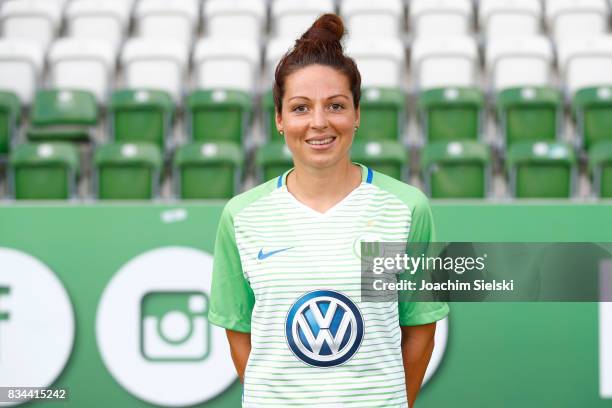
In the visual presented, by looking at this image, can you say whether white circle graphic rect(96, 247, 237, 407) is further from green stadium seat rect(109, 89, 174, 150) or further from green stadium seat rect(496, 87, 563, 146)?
green stadium seat rect(496, 87, 563, 146)

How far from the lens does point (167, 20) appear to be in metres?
7.56

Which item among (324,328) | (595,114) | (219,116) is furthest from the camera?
(219,116)

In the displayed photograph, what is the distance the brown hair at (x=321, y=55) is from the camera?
1.43 metres

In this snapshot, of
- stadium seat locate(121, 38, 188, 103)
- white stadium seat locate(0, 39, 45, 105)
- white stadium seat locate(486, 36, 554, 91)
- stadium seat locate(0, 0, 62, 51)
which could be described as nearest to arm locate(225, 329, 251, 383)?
stadium seat locate(121, 38, 188, 103)

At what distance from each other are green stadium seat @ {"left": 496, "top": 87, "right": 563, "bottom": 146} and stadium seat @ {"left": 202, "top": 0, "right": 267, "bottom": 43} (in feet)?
8.12

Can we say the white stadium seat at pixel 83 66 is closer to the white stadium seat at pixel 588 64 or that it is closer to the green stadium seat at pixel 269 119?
the green stadium seat at pixel 269 119

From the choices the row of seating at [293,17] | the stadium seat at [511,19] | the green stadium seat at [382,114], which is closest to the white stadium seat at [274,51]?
the row of seating at [293,17]

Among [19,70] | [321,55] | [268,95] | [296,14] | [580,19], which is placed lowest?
[321,55]

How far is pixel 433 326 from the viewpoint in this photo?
157cm

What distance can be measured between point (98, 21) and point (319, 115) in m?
6.56

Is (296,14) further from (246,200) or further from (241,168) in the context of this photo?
(246,200)

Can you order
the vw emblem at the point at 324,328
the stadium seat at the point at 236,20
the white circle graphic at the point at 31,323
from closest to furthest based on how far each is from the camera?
1. the vw emblem at the point at 324,328
2. the white circle graphic at the point at 31,323
3. the stadium seat at the point at 236,20

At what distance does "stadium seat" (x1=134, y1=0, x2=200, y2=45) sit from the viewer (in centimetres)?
753

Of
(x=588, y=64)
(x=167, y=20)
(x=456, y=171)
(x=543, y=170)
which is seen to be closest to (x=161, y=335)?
(x=456, y=171)
